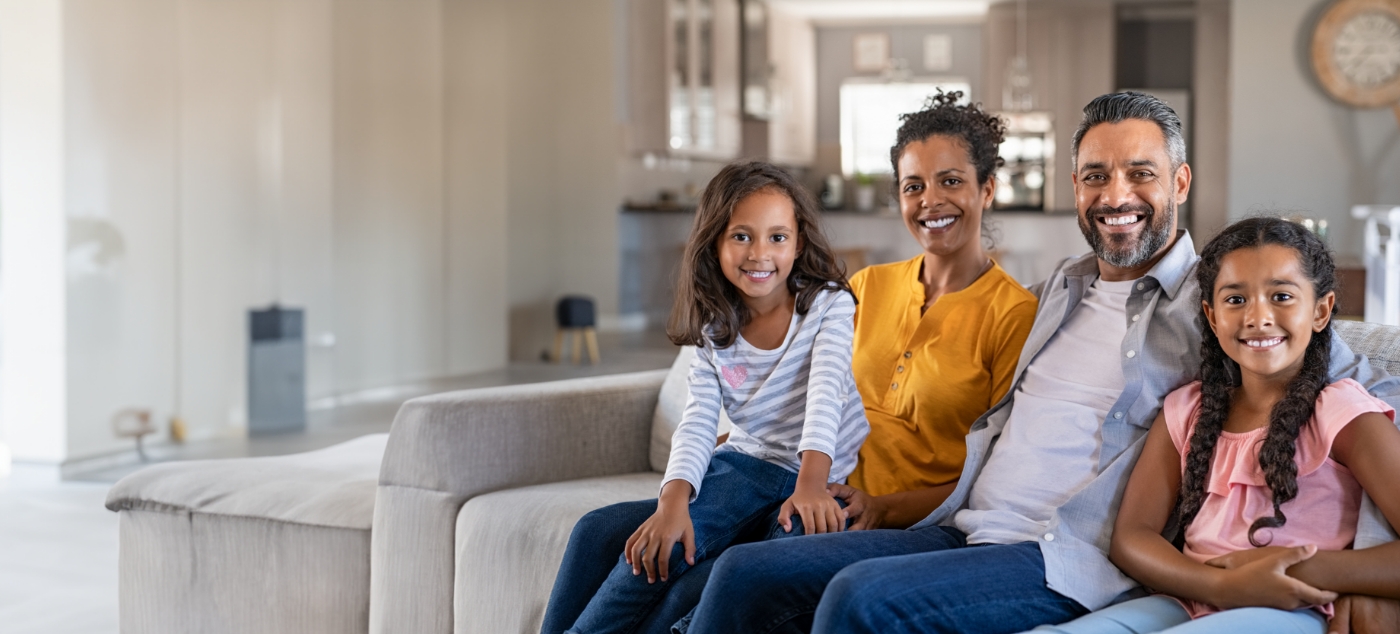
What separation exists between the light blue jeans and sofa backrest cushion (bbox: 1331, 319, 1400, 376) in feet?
1.44

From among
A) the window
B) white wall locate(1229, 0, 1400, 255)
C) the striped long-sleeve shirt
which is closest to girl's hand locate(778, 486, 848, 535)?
the striped long-sleeve shirt

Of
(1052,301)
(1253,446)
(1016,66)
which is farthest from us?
(1016,66)

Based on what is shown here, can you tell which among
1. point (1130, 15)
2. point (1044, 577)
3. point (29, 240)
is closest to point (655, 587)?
point (1044, 577)

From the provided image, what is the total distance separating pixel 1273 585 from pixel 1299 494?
129 mm

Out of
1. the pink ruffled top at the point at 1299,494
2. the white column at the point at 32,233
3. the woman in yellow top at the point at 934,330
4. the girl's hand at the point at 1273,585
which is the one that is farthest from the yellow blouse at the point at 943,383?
the white column at the point at 32,233

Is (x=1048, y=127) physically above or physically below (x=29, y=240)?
above

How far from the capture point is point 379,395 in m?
6.32

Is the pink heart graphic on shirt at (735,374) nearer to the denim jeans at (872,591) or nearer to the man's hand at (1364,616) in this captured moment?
the denim jeans at (872,591)

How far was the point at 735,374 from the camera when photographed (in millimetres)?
1851

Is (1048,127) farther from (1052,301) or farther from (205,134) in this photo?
(1052,301)

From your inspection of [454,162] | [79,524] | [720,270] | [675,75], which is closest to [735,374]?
[720,270]

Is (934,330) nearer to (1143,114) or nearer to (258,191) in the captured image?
(1143,114)

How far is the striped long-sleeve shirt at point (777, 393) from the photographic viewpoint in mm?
1772

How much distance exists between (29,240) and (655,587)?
3.90m
